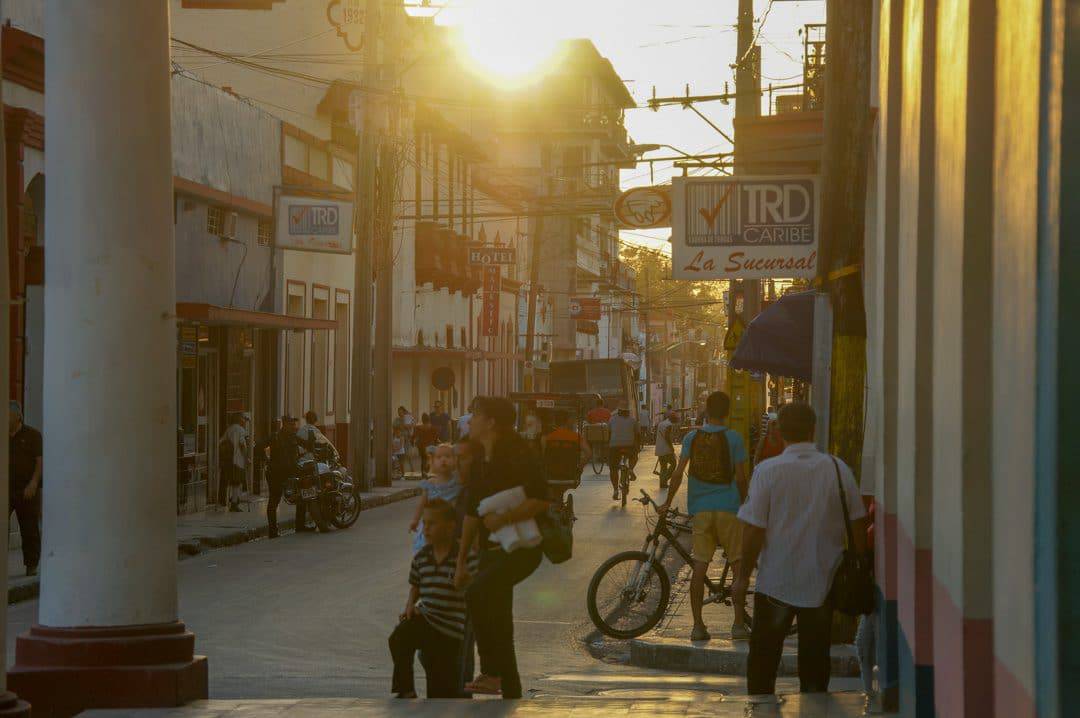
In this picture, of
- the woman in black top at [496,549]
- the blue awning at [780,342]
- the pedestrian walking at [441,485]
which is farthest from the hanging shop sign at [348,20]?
the woman in black top at [496,549]

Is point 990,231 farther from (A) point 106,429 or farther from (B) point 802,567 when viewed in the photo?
(A) point 106,429

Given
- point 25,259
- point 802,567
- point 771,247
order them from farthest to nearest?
point 25,259
point 771,247
point 802,567

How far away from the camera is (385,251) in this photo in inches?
1252

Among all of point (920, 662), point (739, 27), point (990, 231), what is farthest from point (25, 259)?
point (990, 231)

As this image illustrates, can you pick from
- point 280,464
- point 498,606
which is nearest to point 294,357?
point 280,464

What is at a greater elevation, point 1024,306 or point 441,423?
point 1024,306

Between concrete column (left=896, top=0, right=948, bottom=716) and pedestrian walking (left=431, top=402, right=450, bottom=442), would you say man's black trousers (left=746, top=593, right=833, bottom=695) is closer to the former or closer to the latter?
concrete column (left=896, top=0, right=948, bottom=716)

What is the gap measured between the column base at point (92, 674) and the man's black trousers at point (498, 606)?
5.07 feet

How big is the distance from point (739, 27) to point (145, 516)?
22.3 m

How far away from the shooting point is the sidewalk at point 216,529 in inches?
656

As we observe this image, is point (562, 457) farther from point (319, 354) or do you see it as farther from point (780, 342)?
point (319, 354)

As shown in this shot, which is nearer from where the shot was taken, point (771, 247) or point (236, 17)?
point (771, 247)

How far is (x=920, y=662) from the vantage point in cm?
657

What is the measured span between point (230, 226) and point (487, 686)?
22887 millimetres
